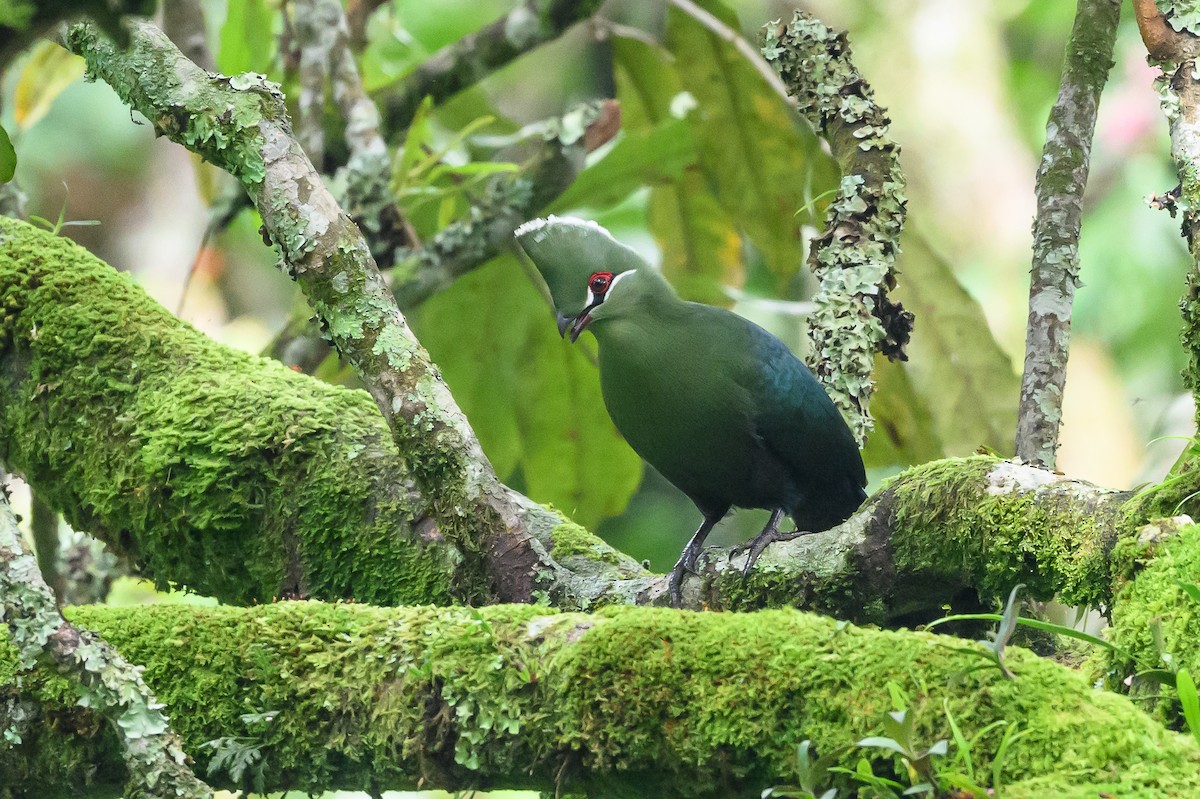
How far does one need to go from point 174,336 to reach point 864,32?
4.38 m

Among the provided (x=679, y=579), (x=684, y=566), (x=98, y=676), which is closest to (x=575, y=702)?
(x=98, y=676)

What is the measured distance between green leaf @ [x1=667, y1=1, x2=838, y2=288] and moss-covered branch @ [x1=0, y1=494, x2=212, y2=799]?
320 centimetres

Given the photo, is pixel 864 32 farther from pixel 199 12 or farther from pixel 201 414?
pixel 201 414

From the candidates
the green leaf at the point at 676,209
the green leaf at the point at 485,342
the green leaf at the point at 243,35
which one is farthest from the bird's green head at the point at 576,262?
the green leaf at the point at 243,35

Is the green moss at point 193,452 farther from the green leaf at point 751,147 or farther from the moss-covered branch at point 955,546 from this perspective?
the green leaf at point 751,147

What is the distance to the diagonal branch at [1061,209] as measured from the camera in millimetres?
2594

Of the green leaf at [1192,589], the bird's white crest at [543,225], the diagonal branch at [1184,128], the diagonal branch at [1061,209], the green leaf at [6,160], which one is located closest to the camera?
the green leaf at [6,160]

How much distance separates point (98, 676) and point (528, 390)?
2820 millimetres

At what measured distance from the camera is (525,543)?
7.93ft

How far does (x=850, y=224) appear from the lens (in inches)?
116

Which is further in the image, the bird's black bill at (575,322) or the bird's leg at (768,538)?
the bird's black bill at (575,322)

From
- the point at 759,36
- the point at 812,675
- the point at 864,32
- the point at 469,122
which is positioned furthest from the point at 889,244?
the point at 864,32

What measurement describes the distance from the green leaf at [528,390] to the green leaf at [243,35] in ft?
3.92

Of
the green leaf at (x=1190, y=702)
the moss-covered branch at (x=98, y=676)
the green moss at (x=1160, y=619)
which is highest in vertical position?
the green moss at (x=1160, y=619)
